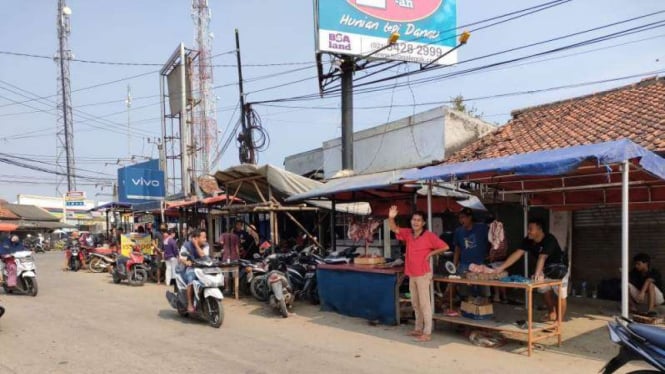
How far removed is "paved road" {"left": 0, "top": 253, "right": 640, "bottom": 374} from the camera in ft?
19.5

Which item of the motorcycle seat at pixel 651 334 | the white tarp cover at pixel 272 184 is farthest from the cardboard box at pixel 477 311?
the white tarp cover at pixel 272 184

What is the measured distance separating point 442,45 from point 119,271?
11987 millimetres

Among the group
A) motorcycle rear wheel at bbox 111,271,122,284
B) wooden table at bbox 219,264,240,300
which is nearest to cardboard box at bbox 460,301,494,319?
wooden table at bbox 219,264,240,300

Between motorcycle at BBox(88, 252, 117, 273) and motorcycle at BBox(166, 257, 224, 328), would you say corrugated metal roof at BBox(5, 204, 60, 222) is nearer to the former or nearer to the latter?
motorcycle at BBox(88, 252, 117, 273)

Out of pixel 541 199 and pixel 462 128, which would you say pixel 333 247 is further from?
pixel 462 128

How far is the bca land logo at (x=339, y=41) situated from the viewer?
15445 millimetres

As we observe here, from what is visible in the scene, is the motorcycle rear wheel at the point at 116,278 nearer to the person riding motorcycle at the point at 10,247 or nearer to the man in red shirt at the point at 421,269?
the person riding motorcycle at the point at 10,247

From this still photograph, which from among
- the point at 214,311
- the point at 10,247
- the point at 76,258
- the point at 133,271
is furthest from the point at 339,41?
the point at 76,258

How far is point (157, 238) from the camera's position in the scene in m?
17.2

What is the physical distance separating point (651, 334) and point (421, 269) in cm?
335

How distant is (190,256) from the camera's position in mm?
8852

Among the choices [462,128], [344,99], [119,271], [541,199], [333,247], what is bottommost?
[119,271]

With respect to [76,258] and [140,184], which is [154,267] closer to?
[76,258]

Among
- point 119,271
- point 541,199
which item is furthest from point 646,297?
point 119,271
